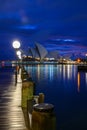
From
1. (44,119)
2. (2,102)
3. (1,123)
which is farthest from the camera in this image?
(2,102)

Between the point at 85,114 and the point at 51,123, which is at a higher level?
the point at 51,123

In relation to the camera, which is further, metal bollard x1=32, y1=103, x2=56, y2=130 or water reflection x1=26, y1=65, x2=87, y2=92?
water reflection x1=26, y1=65, x2=87, y2=92

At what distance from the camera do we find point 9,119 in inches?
375

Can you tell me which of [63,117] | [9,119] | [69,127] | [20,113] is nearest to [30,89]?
[20,113]

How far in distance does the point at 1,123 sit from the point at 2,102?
4.51 meters

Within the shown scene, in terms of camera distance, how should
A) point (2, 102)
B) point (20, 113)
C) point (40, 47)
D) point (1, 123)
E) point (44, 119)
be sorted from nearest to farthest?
point (44, 119), point (1, 123), point (20, 113), point (2, 102), point (40, 47)

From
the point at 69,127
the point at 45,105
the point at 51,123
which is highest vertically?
the point at 45,105

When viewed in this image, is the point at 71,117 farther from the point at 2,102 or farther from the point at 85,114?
the point at 2,102

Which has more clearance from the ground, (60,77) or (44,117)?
(44,117)

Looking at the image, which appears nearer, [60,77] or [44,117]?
[44,117]

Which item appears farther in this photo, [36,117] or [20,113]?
[20,113]

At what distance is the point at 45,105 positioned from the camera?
514 cm

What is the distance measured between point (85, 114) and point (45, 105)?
57.4 feet

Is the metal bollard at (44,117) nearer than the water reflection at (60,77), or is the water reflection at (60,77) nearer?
the metal bollard at (44,117)
